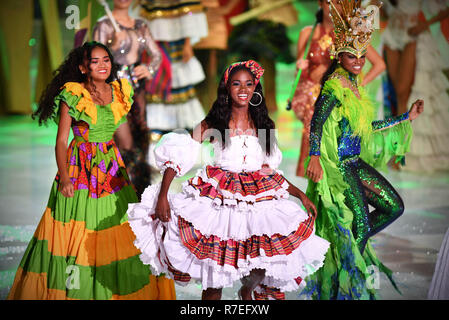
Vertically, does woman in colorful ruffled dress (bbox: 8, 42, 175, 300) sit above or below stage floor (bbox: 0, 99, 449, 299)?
above

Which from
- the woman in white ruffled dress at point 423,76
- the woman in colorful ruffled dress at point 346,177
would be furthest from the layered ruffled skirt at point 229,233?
the woman in white ruffled dress at point 423,76

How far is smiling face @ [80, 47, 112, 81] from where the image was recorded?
13.3 feet

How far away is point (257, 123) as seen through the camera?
3844 mm

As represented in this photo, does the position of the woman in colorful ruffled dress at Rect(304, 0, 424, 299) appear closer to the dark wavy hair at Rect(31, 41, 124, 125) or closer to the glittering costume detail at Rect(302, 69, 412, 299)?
the glittering costume detail at Rect(302, 69, 412, 299)

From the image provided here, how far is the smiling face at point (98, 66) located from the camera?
4.05 meters

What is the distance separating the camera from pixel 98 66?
4.05m

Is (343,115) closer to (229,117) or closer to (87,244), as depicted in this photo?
(229,117)

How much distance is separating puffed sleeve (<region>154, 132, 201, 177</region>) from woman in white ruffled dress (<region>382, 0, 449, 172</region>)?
17.6 ft

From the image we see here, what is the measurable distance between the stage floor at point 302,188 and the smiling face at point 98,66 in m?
1.49

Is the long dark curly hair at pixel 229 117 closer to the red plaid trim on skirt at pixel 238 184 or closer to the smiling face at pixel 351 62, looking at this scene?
the red plaid trim on skirt at pixel 238 184

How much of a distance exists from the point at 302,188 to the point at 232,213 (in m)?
3.61

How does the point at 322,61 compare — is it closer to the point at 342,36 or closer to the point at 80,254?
the point at 342,36

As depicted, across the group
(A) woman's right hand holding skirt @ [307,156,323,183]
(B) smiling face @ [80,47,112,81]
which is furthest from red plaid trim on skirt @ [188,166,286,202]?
(B) smiling face @ [80,47,112,81]

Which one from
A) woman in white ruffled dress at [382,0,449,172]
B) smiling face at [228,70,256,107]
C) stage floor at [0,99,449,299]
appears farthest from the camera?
woman in white ruffled dress at [382,0,449,172]
